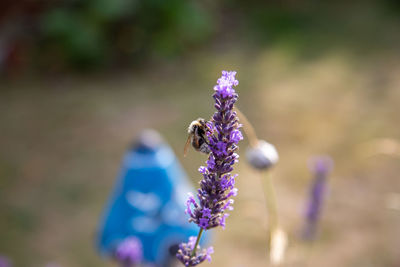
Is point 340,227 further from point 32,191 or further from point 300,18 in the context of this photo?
point 300,18

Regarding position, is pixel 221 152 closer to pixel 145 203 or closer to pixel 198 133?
pixel 198 133

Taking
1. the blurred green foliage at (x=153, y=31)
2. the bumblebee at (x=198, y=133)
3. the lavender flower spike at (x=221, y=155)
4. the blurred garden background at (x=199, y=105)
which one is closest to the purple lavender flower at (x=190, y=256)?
the lavender flower spike at (x=221, y=155)

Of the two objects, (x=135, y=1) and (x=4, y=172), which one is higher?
(x=135, y=1)

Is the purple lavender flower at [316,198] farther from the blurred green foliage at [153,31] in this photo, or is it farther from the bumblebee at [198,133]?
the blurred green foliage at [153,31]

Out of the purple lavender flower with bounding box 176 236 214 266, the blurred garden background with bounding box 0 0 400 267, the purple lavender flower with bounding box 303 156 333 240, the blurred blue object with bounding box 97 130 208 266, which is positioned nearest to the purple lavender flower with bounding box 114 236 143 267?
the purple lavender flower with bounding box 303 156 333 240

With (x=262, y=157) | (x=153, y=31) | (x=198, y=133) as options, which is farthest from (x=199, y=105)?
(x=198, y=133)

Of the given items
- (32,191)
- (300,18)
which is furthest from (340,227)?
(300,18)

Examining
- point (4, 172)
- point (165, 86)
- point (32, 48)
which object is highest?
point (32, 48)
